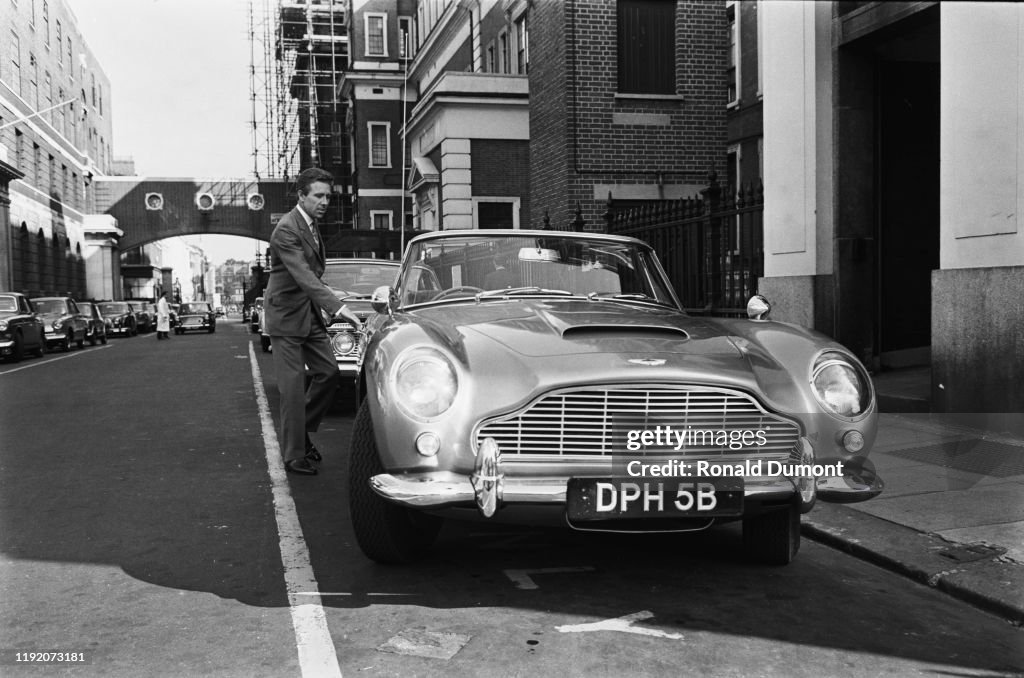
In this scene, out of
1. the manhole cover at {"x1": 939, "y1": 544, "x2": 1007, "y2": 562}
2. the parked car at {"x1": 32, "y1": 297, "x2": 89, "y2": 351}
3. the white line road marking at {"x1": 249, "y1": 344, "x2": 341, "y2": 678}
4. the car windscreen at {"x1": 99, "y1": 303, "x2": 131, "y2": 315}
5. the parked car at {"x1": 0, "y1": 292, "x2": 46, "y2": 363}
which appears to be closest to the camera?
the white line road marking at {"x1": 249, "y1": 344, "x2": 341, "y2": 678}

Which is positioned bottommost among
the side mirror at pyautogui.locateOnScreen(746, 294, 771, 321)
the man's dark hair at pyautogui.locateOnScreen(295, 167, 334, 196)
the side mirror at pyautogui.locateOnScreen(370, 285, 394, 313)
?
the side mirror at pyautogui.locateOnScreen(746, 294, 771, 321)

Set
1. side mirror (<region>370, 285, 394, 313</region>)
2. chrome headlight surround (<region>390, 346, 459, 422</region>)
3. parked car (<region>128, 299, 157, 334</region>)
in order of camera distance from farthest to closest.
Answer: parked car (<region>128, 299, 157, 334</region>), side mirror (<region>370, 285, 394, 313</region>), chrome headlight surround (<region>390, 346, 459, 422</region>)

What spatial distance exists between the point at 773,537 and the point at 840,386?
0.76 metres

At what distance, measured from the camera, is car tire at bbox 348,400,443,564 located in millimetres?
3963

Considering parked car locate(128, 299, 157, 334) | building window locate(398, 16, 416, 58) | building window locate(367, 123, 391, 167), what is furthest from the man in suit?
building window locate(398, 16, 416, 58)

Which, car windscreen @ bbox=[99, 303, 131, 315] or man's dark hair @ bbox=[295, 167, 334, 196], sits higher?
man's dark hair @ bbox=[295, 167, 334, 196]

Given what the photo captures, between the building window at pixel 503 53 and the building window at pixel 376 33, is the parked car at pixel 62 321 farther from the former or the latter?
the building window at pixel 376 33

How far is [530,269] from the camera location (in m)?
5.05

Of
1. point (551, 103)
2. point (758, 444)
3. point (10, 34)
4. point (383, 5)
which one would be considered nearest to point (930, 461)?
point (758, 444)

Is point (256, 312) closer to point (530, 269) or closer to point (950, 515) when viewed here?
point (530, 269)

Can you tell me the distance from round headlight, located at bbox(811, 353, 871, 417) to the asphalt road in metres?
0.78

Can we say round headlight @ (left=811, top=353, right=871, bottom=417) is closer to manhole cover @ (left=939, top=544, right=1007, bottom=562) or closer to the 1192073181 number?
manhole cover @ (left=939, top=544, right=1007, bottom=562)

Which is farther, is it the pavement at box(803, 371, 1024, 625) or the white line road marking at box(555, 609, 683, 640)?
the pavement at box(803, 371, 1024, 625)

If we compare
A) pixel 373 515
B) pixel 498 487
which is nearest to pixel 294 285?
pixel 373 515
